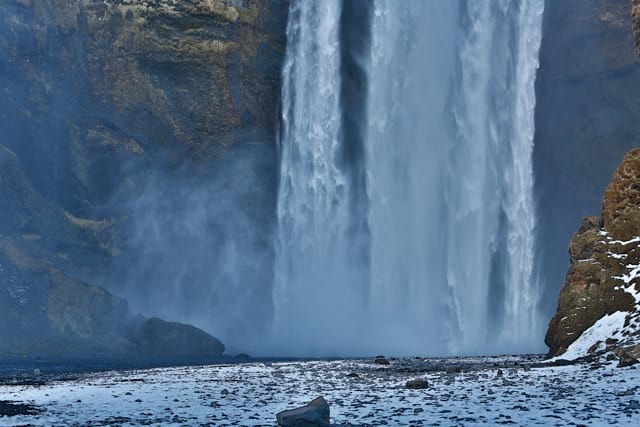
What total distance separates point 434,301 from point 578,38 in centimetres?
2439

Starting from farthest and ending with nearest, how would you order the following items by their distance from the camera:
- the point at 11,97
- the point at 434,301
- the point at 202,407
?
the point at 11,97 → the point at 434,301 → the point at 202,407

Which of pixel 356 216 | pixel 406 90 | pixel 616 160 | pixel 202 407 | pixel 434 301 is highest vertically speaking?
pixel 406 90

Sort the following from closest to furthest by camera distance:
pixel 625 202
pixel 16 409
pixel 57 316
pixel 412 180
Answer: pixel 16 409, pixel 625 202, pixel 412 180, pixel 57 316

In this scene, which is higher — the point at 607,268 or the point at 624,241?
the point at 624,241

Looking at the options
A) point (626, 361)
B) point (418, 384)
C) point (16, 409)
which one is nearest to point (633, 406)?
point (626, 361)

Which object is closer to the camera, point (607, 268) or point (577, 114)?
point (607, 268)

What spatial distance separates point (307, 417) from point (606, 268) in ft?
56.1

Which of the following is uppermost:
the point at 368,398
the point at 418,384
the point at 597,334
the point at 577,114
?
the point at 577,114

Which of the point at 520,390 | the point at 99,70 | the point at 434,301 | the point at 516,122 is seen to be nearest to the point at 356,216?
the point at 434,301

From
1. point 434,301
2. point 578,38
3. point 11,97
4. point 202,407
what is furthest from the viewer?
point 11,97

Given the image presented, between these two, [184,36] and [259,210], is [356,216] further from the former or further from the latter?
[184,36]

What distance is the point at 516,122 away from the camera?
5772 cm

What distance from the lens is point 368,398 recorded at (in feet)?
57.2

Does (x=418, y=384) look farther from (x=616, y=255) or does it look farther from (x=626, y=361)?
(x=616, y=255)
